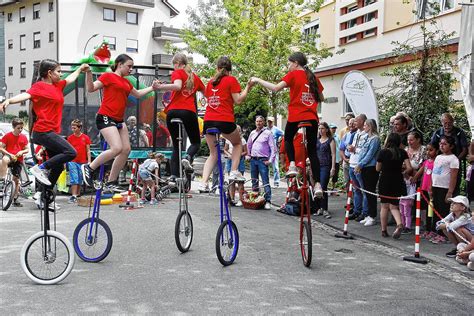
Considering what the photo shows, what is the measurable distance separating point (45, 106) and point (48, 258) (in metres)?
1.78

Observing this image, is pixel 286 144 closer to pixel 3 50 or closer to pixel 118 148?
pixel 118 148

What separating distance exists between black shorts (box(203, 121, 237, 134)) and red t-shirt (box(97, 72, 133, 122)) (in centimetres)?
114

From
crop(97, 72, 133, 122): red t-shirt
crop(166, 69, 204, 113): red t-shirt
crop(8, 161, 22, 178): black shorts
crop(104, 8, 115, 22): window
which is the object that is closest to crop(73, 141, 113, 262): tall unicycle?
crop(97, 72, 133, 122): red t-shirt

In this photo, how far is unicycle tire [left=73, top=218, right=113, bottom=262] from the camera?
25.6ft

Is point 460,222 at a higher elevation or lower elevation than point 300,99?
lower

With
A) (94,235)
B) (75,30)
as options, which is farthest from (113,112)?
(75,30)

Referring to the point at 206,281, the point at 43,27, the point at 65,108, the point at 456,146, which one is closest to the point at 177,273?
the point at 206,281

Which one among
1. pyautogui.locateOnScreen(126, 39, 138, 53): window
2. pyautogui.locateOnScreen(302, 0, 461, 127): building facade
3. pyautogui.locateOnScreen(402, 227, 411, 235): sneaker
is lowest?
pyautogui.locateOnScreen(402, 227, 411, 235): sneaker

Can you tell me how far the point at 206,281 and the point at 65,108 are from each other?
37.2 ft

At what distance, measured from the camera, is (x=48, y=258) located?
6730 millimetres

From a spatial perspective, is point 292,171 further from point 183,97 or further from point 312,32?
point 312,32

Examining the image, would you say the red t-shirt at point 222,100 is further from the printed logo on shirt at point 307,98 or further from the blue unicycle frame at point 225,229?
the printed logo on shirt at point 307,98

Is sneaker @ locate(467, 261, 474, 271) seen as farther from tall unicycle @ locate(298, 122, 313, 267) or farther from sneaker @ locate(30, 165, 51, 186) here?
sneaker @ locate(30, 165, 51, 186)

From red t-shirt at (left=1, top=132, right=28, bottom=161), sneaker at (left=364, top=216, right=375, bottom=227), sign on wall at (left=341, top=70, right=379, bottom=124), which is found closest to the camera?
sneaker at (left=364, top=216, right=375, bottom=227)
